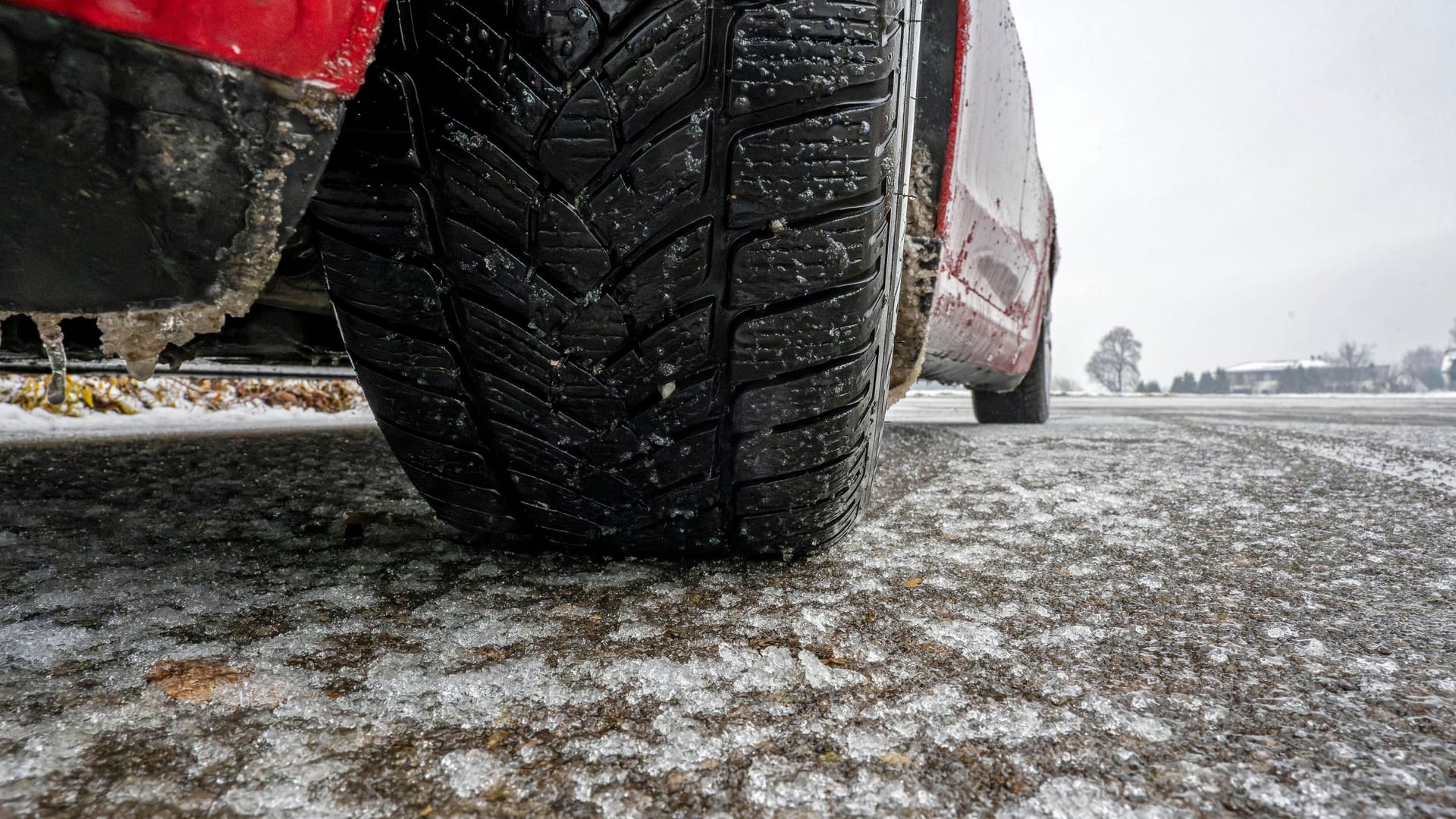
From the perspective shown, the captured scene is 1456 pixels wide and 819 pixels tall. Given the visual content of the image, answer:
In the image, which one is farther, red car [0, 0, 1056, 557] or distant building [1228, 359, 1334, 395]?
distant building [1228, 359, 1334, 395]

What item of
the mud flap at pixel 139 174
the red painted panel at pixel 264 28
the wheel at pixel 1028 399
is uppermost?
the red painted panel at pixel 264 28

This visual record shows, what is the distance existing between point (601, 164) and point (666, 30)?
120mm

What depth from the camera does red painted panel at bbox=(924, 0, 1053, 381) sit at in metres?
1.09

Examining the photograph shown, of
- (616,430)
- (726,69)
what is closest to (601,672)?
(616,430)

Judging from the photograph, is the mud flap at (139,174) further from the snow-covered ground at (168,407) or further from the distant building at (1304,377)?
the distant building at (1304,377)

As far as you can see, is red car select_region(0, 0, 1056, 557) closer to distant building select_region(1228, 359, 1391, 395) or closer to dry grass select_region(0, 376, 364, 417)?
dry grass select_region(0, 376, 364, 417)

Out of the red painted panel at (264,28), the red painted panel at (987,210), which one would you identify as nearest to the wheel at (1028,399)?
the red painted panel at (987,210)

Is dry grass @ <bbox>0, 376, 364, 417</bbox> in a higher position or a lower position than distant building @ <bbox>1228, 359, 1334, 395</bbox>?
lower

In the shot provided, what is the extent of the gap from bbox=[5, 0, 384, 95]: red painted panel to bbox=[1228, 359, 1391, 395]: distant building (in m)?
41.9

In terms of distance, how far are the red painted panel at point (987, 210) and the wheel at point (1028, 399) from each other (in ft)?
2.54

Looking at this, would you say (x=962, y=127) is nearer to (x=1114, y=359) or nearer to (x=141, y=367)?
(x=141, y=367)

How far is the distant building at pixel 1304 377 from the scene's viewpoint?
114ft

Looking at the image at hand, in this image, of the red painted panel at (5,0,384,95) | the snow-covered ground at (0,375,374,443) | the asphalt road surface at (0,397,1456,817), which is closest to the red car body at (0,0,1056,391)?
the red painted panel at (5,0,384,95)

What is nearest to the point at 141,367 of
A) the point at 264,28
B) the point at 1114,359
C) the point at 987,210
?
the point at 264,28
